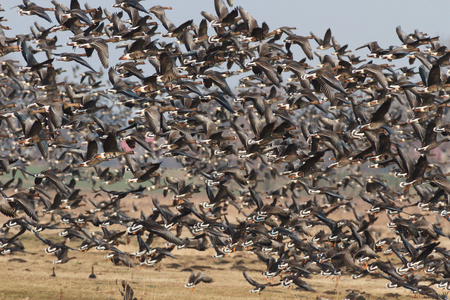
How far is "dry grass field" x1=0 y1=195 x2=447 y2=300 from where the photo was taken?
2277 centimetres

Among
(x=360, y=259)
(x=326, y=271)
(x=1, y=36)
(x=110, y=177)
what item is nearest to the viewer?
(x=1, y=36)

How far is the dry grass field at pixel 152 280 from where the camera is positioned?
22.8m

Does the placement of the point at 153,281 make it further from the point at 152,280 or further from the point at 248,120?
the point at 248,120

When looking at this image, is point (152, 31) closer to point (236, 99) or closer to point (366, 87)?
point (236, 99)

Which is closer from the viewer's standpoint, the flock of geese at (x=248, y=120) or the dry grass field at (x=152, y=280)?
the flock of geese at (x=248, y=120)

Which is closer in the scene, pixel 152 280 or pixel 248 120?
pixel 248 120

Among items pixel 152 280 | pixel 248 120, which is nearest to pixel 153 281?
pixel 152 280

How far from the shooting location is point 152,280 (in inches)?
1121

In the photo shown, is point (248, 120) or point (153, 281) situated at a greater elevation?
point (248, 120)

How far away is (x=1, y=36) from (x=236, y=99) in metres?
8.75

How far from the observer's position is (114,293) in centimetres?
2289

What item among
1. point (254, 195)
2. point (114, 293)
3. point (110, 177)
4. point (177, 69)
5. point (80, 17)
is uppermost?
point (80, 17)

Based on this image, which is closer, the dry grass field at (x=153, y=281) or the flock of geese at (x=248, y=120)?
the flock of geese at (x=248, y=120)

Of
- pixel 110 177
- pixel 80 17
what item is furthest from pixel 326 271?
pixel 80 17
